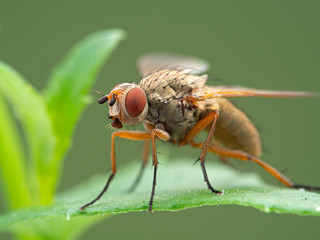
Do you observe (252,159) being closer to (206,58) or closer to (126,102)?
(126,102)

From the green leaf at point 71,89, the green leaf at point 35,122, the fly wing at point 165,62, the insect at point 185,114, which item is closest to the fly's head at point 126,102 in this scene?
the insect at point 185,114

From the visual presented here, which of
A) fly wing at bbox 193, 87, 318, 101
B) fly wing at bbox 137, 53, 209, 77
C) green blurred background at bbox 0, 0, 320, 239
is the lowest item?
green blurred background at bbox 0, 0, 320, 239

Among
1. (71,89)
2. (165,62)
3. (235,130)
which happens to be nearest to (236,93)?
(235,130)

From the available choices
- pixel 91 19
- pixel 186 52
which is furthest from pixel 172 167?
pixel 91 19

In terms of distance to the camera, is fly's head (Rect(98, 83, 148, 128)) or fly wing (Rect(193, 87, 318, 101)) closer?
fly's head (Rect(98, 83, 148, 128))

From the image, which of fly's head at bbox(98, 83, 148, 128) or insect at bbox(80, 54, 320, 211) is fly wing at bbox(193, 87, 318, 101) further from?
fly's head at bbox(98, 83, 148, 128)

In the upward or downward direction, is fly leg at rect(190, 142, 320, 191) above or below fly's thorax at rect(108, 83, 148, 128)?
below

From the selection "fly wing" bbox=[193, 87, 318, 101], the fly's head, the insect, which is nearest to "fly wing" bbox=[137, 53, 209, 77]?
the insect

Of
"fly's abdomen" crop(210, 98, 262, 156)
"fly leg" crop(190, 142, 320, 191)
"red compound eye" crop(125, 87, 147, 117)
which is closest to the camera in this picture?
"red compound eye" crop(125, 87, 147, 117)
